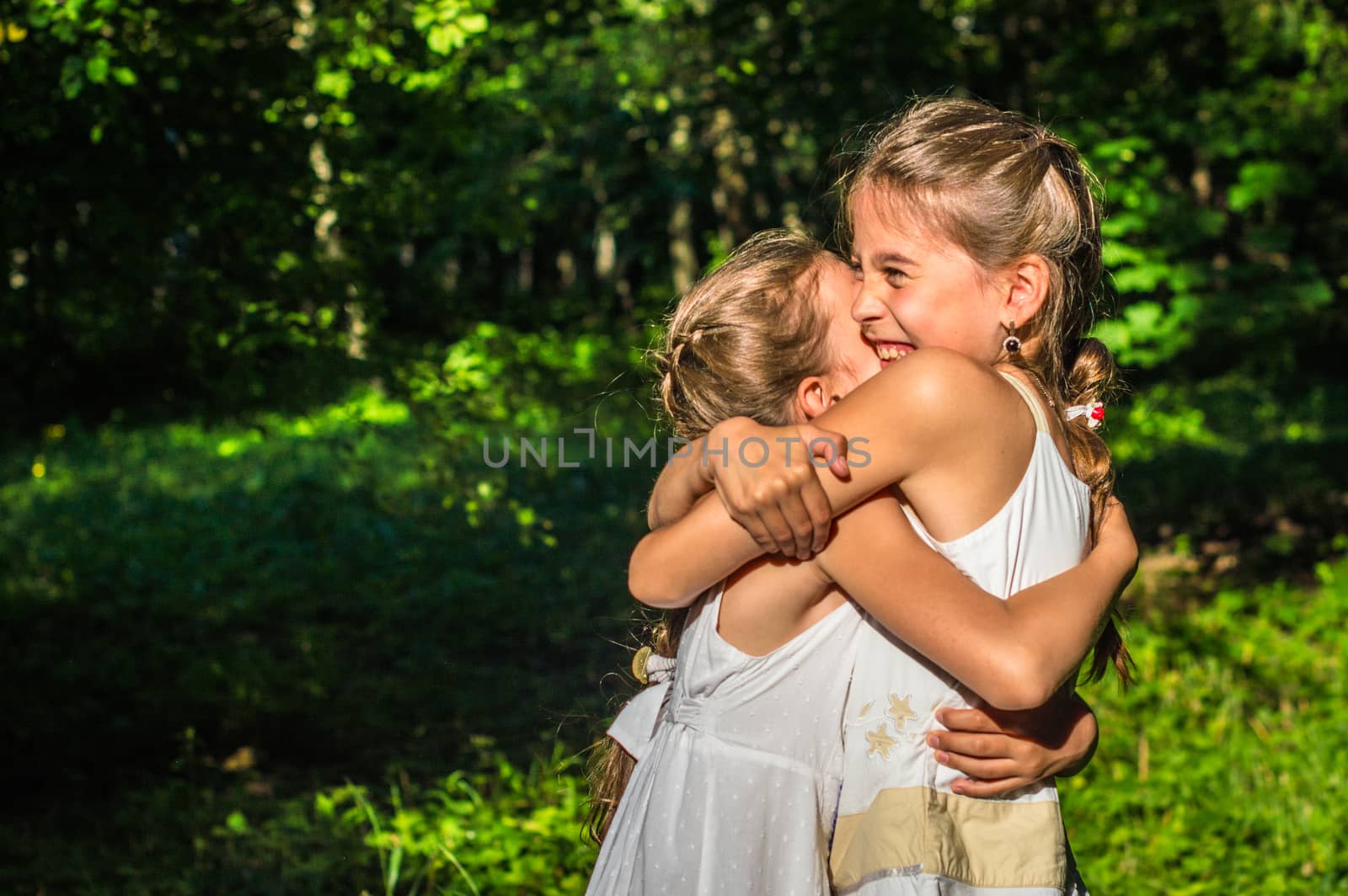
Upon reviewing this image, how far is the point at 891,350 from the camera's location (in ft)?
5.77

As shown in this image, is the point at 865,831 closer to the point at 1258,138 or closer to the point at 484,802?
the point at 484,802

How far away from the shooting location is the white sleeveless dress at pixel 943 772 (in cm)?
161

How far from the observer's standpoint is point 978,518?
5.28ft

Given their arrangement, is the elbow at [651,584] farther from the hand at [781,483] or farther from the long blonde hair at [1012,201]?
the long blonde hair at [1012,201]

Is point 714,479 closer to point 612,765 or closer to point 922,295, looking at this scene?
point 922,295

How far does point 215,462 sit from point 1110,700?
322 inches

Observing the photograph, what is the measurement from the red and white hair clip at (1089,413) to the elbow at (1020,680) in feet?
1.59

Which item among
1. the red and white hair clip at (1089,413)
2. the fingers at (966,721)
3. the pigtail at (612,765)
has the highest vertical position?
the red and white hair clip at (1089,413)

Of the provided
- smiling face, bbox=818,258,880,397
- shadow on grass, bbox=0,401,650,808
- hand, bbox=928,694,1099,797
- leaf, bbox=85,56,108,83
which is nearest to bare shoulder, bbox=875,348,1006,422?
smiling face, bbox=818,258,880,397

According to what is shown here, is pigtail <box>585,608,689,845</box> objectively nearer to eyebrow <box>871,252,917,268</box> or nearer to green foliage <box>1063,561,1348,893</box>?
eyebrow <box>871,252,917,268</box>

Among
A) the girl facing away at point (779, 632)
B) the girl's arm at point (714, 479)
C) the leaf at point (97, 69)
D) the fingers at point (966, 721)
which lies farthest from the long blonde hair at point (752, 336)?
the leaf at point (97, 69)

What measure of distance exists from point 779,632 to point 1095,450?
565 millimetres

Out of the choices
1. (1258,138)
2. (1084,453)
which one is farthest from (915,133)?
(1258,138)

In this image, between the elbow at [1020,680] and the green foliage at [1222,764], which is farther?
the green foliage at [1222,764]
